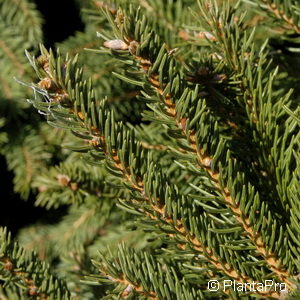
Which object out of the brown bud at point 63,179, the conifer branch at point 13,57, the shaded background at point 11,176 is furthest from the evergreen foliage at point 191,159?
the shaded background at point 11,176

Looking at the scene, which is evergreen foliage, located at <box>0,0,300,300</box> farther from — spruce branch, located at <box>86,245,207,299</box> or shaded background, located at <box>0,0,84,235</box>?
shaded background, located at <box>0,0,84,235</box>

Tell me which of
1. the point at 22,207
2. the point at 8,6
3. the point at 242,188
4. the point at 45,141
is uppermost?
the point at 242,188

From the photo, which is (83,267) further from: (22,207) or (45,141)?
(22,207)

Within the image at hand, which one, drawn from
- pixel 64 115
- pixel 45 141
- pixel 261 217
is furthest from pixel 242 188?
pixel 45 141

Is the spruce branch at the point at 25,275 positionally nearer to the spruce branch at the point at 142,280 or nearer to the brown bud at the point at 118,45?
the spruce branch at the point at 142,280

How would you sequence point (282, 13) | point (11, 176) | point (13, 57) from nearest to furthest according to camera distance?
point (282, 13)
point (13, 57)
point (11, 176)

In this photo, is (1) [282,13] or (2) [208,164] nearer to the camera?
(2) [208,164]

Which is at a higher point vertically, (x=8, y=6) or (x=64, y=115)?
(x=64, y=115)

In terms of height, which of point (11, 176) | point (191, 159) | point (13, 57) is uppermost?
point (191, 159)

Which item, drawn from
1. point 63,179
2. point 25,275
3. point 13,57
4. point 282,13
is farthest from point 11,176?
point 282,13

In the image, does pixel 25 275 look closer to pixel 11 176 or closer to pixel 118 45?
pixel 118 45

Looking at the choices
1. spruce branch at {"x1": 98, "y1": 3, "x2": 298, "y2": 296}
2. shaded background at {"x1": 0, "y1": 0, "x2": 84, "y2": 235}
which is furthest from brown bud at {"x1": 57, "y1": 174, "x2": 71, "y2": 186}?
shaded background at {"x1": 0, "y1": 0, "x2": 84, "y2": 235}
